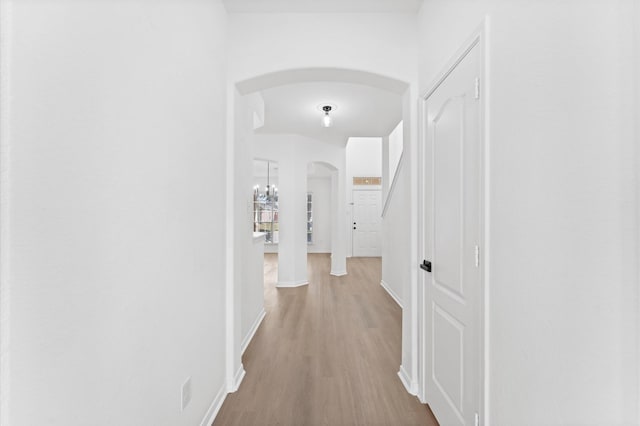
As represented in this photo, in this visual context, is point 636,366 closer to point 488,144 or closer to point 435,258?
point 488,144

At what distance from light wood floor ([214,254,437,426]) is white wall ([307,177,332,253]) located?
5966 mm

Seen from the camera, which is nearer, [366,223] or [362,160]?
[366,223]

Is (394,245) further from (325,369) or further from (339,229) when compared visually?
(325,369)

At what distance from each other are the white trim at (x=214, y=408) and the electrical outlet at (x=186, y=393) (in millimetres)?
299

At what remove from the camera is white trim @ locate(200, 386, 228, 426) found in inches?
69.3

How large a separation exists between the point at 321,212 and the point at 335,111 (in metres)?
6.45

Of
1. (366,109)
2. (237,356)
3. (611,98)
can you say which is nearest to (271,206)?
(366,109)

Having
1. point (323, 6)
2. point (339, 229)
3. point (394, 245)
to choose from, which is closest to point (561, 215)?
point (323, 6)

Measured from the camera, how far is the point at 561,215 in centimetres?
89

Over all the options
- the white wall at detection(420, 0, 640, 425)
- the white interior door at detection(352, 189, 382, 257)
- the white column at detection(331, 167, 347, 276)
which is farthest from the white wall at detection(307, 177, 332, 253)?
the white wall at detection(420, 0, 640, 425)

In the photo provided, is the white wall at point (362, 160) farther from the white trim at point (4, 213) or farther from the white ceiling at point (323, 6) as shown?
the white trim at point (4, 213)

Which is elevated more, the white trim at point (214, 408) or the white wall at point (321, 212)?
the white wall at point (321, 212)

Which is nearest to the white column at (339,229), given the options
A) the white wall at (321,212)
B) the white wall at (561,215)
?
the white wall at (321,212)

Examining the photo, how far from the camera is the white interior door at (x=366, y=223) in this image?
9.47m
